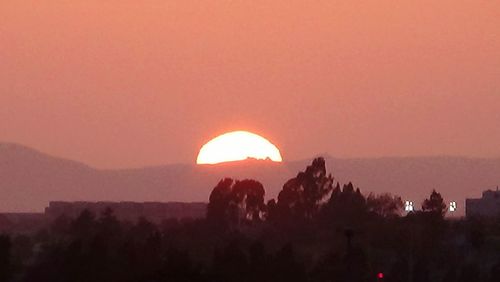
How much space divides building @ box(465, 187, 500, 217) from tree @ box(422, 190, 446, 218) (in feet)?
80.4

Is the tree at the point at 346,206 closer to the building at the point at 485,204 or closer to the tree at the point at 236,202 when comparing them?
the tree at the point at 236,202

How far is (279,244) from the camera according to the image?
5007 inches

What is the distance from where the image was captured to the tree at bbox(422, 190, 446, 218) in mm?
145875

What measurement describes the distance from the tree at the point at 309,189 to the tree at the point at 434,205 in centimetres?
741

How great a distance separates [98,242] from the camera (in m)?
92.0

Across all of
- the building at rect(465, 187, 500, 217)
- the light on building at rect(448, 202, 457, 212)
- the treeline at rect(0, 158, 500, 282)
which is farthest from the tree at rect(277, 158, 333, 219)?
the building at rect(465, 187, 500, 217)

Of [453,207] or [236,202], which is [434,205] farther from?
[453,207]

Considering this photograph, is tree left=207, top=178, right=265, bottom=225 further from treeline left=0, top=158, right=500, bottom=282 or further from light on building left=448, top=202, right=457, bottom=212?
light on building left=448, top=202, right=457, bottom=212

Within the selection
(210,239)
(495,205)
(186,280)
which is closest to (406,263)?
(210,239)

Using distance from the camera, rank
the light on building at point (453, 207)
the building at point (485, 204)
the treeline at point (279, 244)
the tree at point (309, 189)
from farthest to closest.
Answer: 1. the building at point (485, 204)
2. the light on building at point (453, 207)
3. the tree at point (309, 189)
4. the treeline at point (279, 244)

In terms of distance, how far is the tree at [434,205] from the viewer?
479 ft

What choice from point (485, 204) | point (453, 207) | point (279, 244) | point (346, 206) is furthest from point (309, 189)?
point (485, 204)

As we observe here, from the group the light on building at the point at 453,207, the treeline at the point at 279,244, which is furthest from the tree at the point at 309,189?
the light on building at the point at 453,207

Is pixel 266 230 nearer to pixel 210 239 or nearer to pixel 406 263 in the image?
pixel 210 239
